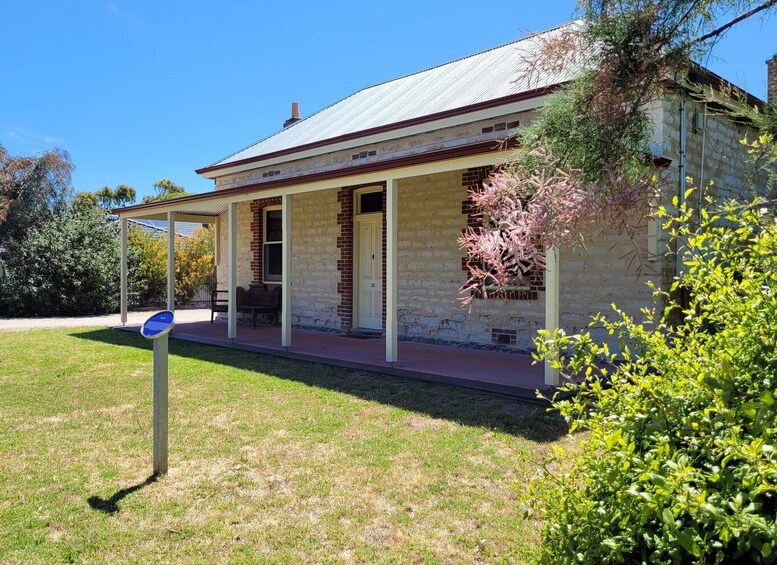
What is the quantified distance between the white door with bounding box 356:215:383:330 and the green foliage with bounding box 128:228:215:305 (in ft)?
33.8

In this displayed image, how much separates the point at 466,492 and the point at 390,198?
15.9ft

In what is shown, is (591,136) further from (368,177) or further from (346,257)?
(346,257)

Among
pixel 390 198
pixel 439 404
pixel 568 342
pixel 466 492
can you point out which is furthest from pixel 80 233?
pixel 568 342

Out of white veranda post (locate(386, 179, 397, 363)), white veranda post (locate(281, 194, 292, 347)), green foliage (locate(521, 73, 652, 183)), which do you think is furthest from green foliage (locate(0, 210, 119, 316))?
green foliage (locate(521, 73, 652, 183))

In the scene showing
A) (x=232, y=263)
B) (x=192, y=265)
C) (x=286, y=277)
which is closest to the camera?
(x=286, y=277)

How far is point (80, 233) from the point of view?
18234mm

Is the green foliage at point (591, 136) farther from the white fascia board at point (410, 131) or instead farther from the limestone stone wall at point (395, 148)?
the limestone stone wall at point (395, 148)

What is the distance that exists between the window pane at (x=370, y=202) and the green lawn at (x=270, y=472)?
4.97 m

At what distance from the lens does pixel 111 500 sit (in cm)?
372

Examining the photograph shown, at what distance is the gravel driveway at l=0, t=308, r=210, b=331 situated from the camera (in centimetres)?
1445

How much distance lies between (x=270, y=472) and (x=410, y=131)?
782 cm

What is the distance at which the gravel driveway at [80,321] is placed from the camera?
14.4 metres

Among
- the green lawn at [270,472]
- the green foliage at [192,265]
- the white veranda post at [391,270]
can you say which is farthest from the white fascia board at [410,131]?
the green foliage at [192,265]

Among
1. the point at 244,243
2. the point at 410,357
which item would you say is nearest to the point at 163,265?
the point at 244,243
